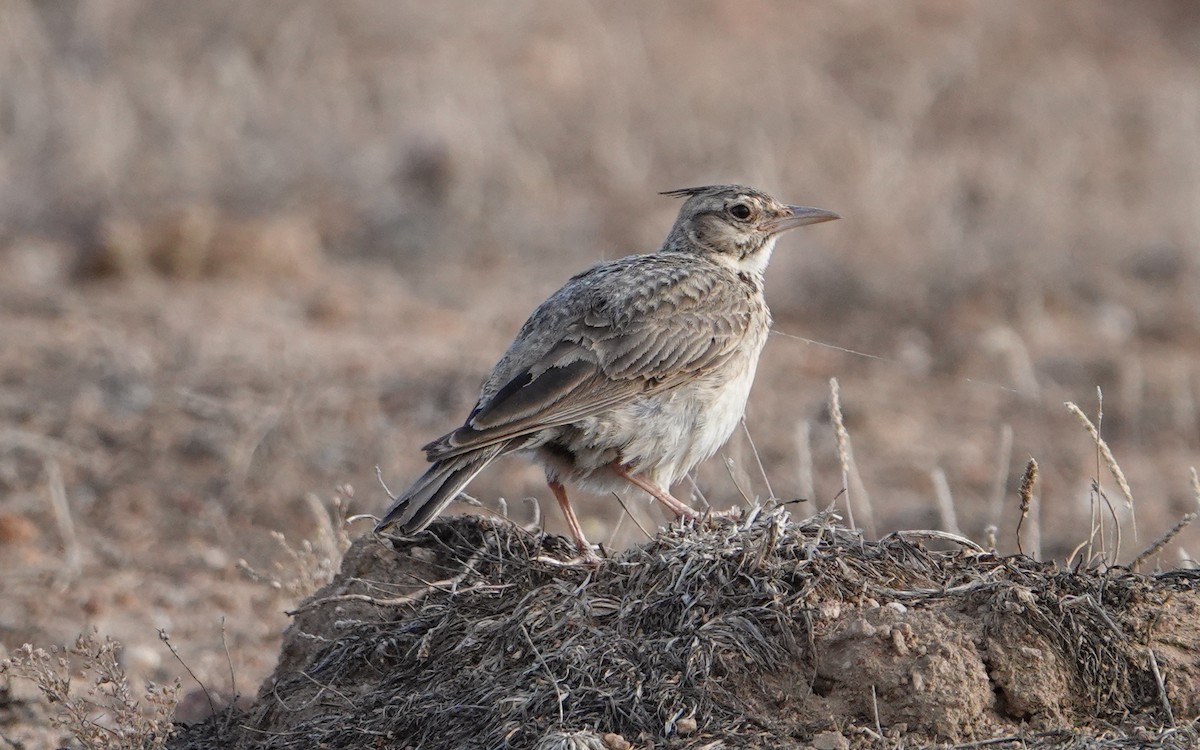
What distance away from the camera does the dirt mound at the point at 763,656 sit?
3994 mm

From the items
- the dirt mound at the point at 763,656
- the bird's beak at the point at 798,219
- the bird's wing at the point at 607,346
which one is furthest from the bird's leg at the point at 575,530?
the bird's beak at the point at 798,219

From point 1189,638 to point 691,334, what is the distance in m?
2.07

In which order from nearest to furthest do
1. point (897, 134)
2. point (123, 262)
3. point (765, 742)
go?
1. point (765, 742)
2. point (123, 262)
3. point (897, 134)

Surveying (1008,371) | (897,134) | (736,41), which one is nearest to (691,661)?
(1008,371)

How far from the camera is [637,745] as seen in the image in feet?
13.0

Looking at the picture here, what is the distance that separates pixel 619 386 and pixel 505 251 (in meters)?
7.28

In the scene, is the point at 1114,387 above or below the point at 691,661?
below

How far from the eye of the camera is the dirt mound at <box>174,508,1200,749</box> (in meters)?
3.99

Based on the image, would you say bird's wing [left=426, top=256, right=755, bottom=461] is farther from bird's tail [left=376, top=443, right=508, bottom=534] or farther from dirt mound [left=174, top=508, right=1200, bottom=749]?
dirt mound [left=174, top=508, right=1200, bottom=749]

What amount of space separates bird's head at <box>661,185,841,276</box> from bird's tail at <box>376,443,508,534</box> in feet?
5.60

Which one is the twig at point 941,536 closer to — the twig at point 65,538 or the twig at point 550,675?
the twig at point 550,675

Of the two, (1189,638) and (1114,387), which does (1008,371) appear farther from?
(1189,638)

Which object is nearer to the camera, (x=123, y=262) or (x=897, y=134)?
(x=123, y=262)

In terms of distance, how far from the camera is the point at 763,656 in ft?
13.5
